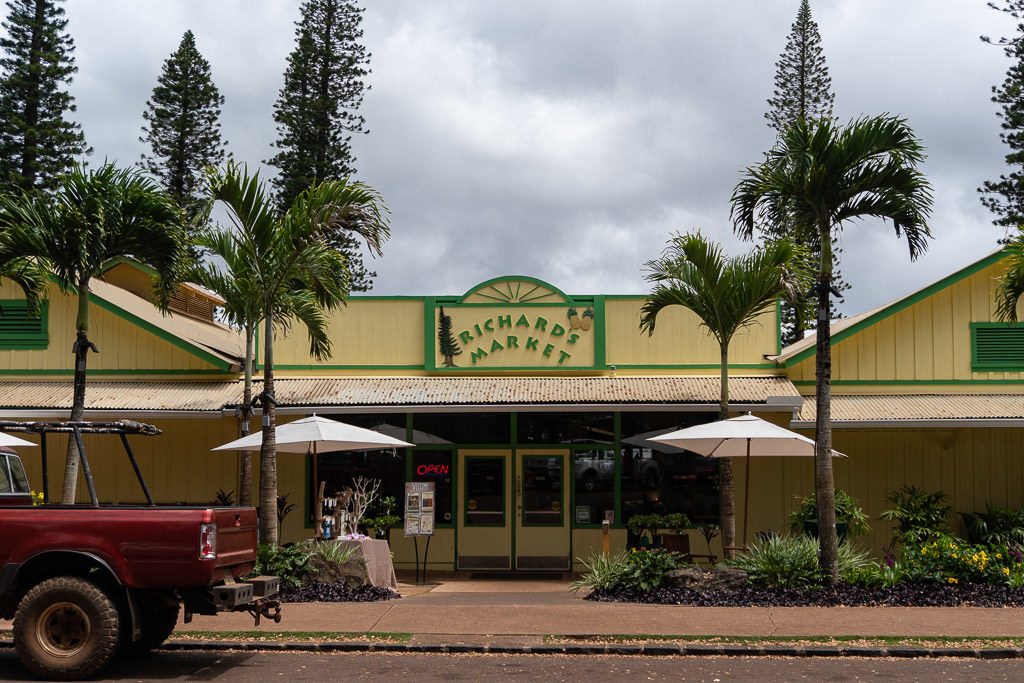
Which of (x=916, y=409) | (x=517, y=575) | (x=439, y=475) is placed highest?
(x=916, y=409)

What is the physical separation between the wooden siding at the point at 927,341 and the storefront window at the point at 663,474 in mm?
2488

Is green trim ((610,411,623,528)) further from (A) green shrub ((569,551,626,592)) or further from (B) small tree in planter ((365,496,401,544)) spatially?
(A) green shrub ((569,551,626,592))

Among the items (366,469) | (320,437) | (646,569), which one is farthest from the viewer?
(366,469)

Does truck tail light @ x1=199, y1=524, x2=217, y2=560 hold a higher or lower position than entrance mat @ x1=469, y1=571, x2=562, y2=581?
higher

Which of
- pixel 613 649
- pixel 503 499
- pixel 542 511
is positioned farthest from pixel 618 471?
pixel 613 649

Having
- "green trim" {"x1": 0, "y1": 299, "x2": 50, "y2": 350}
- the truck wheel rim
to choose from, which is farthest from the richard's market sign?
the truck wheel rim

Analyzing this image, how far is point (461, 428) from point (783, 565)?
6.75m

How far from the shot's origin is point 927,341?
18.0m

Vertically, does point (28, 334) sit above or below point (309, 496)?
above

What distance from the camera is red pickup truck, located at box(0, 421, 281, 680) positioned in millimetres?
8391

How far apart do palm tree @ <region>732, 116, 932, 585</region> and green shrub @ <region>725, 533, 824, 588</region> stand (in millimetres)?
197

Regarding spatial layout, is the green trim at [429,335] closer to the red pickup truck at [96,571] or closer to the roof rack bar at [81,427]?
the roof rack bar at [81,427]

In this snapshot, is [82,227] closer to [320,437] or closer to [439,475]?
[320,437]

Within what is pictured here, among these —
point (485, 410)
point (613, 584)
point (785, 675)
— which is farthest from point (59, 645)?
point (485, 410)
